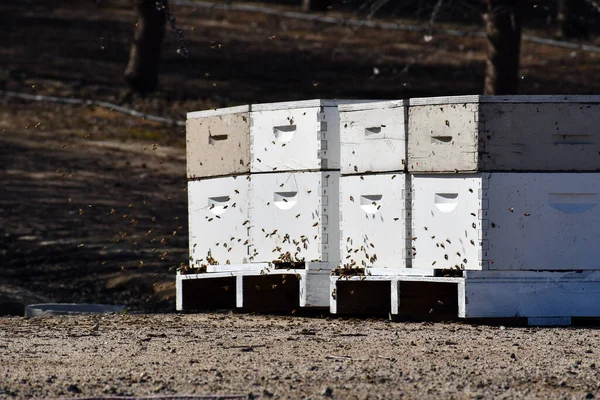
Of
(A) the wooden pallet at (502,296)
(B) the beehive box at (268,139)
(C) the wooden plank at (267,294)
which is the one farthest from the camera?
(C) the wooden plank at (267,294)

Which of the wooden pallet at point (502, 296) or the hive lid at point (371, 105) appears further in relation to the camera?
the hive lid at point (371, 105)

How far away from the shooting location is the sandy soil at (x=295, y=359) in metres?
6.26

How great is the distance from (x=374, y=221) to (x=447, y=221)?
0.63 meters

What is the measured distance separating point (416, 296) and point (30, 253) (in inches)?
255

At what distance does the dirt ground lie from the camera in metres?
6.67

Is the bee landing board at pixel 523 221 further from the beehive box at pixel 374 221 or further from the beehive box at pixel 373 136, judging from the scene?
the beehive box at pixel 373 136

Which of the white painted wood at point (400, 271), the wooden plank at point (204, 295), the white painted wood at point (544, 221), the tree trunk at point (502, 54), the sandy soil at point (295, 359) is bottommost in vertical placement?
the sandy soil at point (295, 359)

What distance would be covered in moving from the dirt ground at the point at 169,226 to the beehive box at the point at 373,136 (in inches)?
49.2

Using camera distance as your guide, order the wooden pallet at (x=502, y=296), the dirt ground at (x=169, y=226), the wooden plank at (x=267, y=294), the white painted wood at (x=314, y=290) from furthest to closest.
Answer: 1. the wooden plank at (x=267, y=294)
2. the white painted wood at (x=314, y=290)
3. the wooden pallet at (x=502, y=296)
4. the dirt ground at (x=169, y=226)

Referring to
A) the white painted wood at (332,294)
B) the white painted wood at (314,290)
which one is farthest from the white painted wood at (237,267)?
the white painted wood at (332,294)

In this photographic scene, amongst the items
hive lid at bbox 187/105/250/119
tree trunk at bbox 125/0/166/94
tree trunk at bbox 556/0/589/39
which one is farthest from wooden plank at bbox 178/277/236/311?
tree trunk at bbox 556/0/589/39

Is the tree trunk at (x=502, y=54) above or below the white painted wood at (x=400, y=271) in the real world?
above

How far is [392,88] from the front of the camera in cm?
2386

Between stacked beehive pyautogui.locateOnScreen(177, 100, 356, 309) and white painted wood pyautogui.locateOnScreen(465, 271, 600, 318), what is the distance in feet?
4.68
